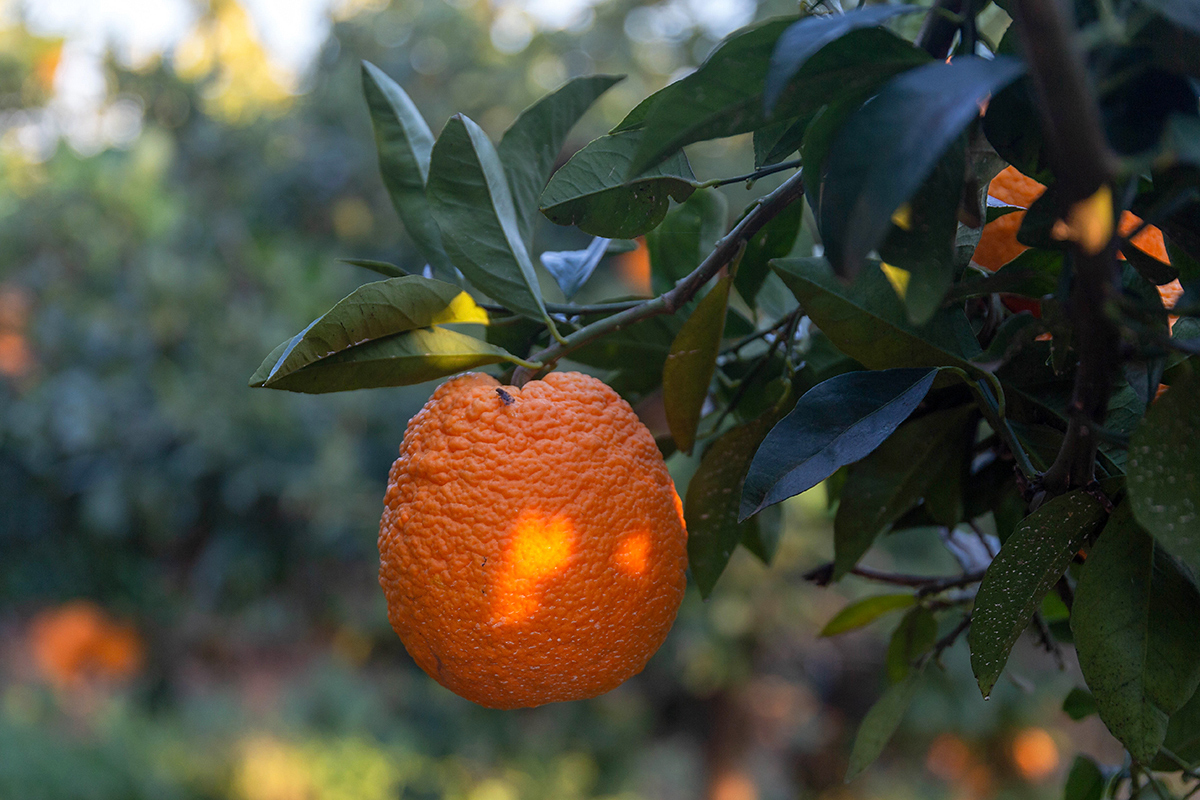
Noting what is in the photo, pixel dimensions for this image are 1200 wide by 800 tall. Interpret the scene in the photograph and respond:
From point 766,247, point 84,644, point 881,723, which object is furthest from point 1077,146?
point 84,644

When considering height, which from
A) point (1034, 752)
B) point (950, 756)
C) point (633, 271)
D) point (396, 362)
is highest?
point (396, 362)

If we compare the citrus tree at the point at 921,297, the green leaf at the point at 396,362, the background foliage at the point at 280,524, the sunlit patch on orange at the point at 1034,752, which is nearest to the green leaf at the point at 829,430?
the citrus tree at the point at 921,297

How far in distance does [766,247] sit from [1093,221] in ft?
0.74

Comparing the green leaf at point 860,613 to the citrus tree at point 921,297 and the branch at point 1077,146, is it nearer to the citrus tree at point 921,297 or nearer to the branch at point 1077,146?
the citrus tree at point 921,297

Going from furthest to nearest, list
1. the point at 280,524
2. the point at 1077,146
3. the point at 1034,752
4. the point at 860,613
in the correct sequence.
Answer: the point at 1034,752 → the point at 280,524 → the point at 860,613 → the point at 1077,146

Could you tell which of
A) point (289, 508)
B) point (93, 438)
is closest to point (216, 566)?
point (289, 508)

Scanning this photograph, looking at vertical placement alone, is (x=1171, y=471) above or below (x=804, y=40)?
below

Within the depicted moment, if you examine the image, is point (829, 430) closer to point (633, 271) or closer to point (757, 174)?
point (757, 174)

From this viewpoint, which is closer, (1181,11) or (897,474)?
(1181,11)

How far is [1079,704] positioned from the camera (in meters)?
0.42

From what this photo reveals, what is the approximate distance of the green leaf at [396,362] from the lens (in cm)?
27

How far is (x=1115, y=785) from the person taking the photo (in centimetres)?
37

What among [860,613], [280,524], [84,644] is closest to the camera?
[860,613]

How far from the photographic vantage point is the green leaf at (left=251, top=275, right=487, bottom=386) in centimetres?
25
